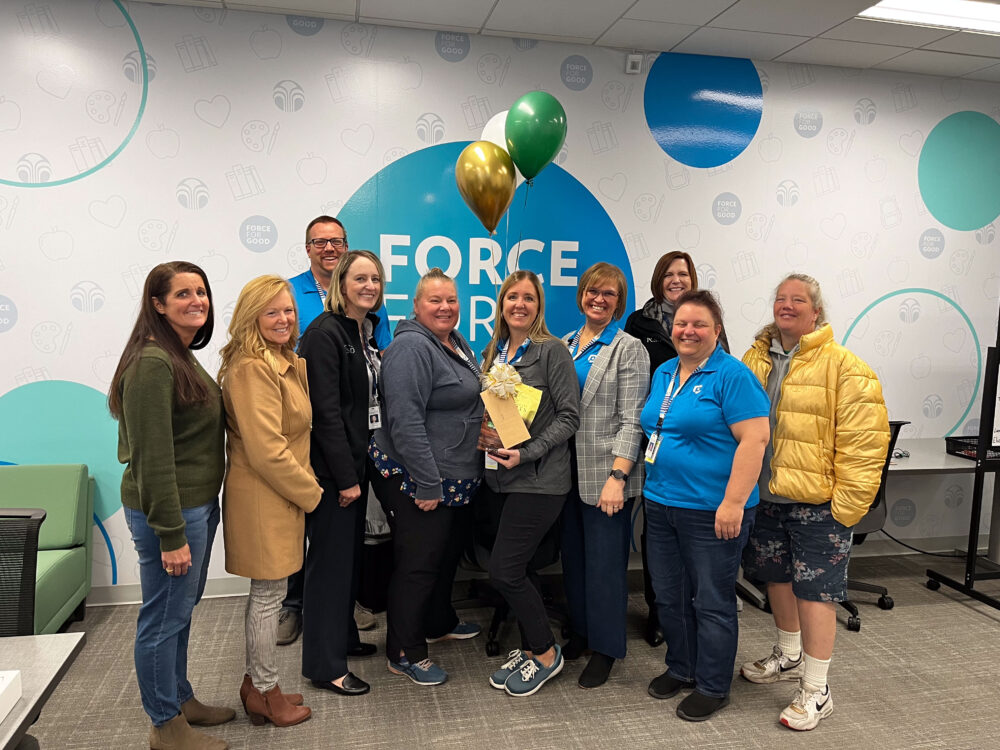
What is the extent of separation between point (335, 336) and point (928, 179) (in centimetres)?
405

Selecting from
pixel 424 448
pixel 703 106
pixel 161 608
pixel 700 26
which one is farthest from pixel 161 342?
pixel 703 106

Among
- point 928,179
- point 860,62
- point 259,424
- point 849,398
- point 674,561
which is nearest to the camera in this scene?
point 259,424

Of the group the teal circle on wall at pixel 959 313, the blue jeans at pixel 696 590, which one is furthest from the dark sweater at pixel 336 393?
the teal circle on wall at pixel 959 313

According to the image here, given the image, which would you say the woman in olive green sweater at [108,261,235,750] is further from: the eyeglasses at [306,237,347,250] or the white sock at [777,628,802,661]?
the white sock at [777,628,802,661]

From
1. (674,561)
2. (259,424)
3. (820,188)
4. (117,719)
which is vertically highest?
(820,188)

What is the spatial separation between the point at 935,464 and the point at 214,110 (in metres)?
4.40

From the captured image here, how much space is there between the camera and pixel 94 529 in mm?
3570

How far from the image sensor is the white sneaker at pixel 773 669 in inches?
114

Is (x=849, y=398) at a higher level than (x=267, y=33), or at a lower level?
lower

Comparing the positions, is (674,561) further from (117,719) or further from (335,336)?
(117,719)

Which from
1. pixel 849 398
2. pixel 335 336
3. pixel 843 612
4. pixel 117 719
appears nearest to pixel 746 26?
pixel 849 398

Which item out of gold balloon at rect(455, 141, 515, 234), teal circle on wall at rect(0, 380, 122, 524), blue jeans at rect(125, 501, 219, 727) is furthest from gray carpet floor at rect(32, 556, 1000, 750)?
gold balloon at rect(455, 141, 515, 234)

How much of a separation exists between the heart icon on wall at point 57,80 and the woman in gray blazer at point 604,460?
275 cm

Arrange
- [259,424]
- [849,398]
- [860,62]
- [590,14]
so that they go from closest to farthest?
1. [259,424]
2. [849,398]
3. [590,14]
4. [860,62]
